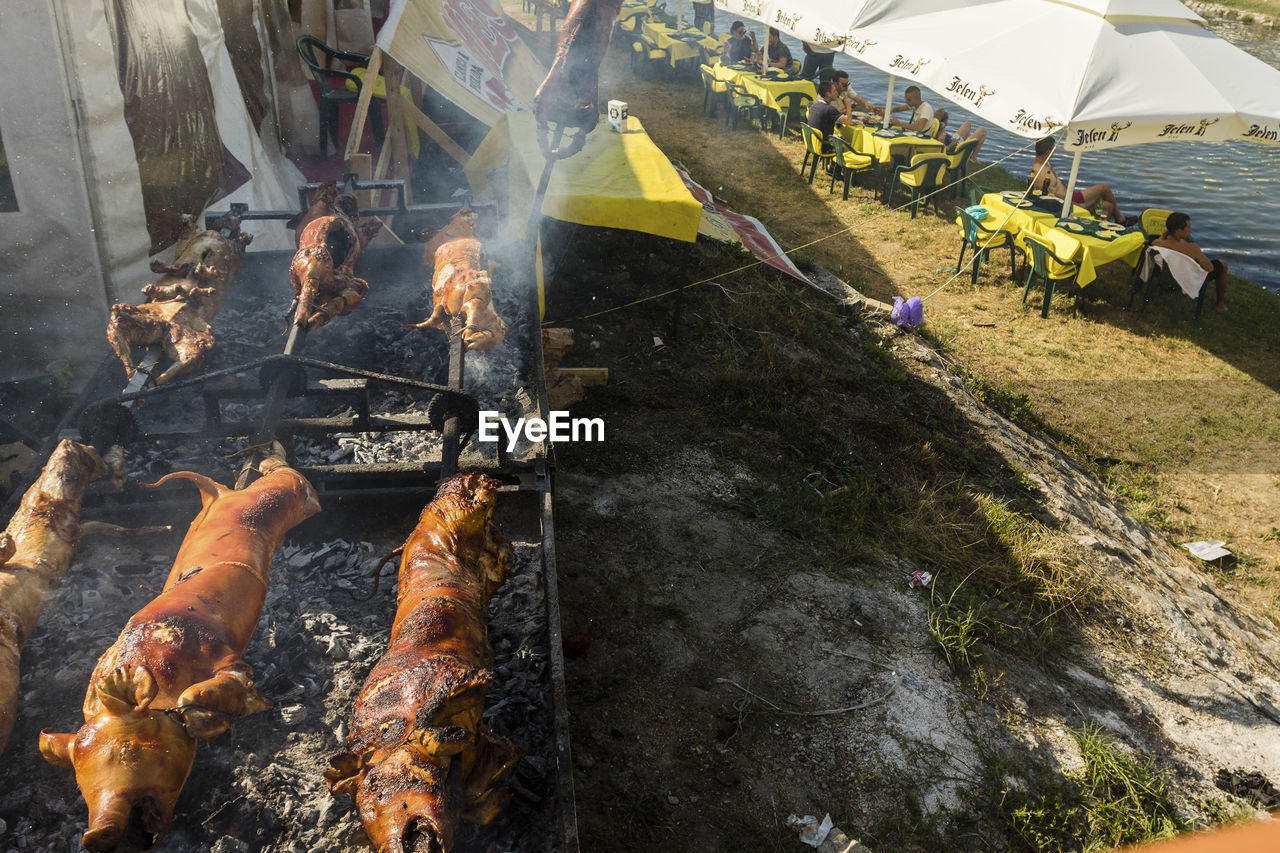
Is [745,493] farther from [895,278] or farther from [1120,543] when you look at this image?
[895,278]

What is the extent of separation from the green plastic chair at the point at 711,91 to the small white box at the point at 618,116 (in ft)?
29.7

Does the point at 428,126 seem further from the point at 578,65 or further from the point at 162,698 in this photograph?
the point at 162,698

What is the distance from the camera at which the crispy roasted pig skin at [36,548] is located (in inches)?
109

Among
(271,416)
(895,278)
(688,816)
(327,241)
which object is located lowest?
(688,816)

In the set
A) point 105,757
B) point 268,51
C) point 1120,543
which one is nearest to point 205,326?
point 105,757

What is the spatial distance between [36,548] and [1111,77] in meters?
9.72

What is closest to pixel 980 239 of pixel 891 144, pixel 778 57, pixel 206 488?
pixel 891 144

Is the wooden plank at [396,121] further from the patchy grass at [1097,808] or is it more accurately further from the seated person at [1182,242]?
the seated person at [1182,242]

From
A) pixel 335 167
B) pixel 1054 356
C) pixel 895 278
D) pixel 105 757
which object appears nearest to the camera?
pixel 105 757

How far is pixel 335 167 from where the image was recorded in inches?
364

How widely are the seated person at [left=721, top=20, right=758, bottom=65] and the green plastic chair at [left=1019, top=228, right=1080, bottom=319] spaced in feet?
31.7

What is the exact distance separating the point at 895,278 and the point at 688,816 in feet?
26.7

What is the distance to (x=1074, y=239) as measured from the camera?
9.02 meters

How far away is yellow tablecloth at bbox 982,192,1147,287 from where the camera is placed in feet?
29.4
